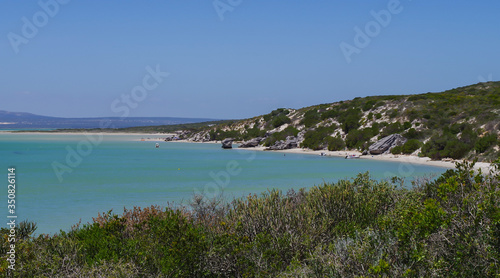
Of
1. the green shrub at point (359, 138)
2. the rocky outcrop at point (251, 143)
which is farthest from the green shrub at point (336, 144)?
the rocky outcrop at point (251, 143)

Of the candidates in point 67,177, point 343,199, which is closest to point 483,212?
point 343,199

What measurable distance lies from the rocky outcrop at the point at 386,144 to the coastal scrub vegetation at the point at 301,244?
40.8 m

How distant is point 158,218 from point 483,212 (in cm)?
650

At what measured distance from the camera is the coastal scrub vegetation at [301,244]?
24.0ft

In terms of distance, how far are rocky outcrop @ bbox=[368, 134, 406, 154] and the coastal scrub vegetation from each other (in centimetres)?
4082

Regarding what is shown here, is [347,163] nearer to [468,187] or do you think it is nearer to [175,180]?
[175,180]

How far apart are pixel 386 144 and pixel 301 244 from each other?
147ft

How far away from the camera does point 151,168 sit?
1679 inches

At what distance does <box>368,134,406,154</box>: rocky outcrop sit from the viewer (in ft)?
170

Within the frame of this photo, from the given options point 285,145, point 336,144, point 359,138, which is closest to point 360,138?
point 359,138

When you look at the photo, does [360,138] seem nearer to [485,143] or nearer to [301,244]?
[485,143]

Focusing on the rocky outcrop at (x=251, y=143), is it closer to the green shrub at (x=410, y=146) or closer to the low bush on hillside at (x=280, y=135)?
the low bush on hillside at (x=280, y=135)

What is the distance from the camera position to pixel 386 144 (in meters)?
52.3

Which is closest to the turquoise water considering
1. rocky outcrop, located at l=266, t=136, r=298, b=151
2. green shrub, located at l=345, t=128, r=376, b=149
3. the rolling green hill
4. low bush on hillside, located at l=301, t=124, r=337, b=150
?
the rolling green hill
